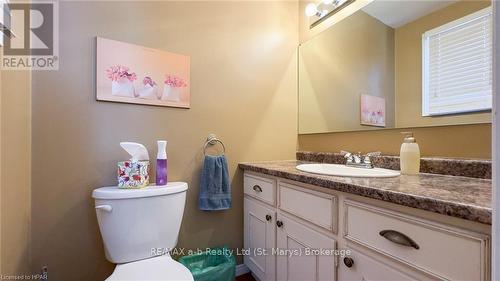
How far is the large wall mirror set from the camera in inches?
38.9

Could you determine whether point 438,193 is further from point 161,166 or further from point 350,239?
point 161,166

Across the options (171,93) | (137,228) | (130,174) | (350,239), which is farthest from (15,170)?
(350,239)

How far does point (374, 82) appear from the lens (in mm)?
1373

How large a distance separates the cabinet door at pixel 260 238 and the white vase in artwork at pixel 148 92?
2.90ft

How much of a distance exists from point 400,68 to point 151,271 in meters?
1.57

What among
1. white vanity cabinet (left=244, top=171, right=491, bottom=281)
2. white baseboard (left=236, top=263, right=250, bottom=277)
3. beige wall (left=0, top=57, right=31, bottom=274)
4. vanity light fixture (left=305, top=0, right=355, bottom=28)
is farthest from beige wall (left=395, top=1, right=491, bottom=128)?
beige wall (left=0, top=57, right=31, bottom=274)

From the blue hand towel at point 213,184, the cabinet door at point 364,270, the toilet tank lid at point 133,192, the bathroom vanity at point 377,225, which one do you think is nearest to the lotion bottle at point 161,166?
the toilet tank lid at point 133,192

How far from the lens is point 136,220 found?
1.07 meters

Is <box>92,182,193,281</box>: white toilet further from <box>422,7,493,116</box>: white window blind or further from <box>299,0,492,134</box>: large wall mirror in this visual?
<box>422,7,493,116</box>: white window blind

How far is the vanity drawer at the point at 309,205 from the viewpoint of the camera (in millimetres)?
917

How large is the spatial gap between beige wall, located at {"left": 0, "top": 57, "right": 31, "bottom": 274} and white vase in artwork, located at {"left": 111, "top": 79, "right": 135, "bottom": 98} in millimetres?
339

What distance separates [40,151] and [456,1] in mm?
2056

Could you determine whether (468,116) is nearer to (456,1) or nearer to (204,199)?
(456,1)

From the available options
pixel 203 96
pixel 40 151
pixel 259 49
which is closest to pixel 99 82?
pixel 40 151
